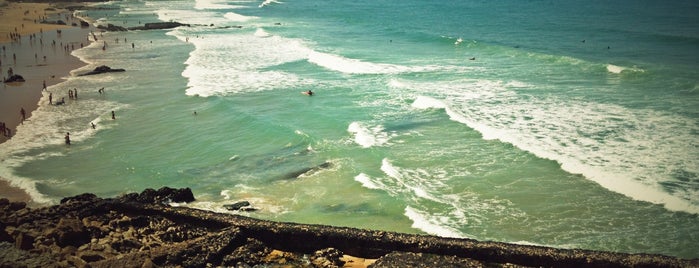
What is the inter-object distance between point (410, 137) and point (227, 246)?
11855 mm

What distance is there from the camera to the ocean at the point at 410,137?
13.8 m

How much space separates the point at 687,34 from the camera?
44.2 metres

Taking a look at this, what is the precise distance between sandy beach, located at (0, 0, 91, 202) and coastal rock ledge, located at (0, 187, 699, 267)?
6462 mm

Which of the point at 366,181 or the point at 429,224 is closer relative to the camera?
the point at 429,224

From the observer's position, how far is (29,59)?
38.6 m

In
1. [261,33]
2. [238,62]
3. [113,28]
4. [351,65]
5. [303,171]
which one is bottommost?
[303,171]

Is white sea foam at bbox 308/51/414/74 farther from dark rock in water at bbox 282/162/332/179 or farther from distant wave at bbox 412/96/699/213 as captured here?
dark rock in water at bbox 282/162/332/179

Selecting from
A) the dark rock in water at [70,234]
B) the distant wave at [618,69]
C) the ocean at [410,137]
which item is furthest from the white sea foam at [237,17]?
the dark rock in water at [70,234]

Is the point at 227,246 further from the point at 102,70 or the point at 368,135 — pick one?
the point at 102,70

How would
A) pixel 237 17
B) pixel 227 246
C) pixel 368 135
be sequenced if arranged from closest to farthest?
1. pixel 227 246
2. pixel 368 135
3. pixel 237 17

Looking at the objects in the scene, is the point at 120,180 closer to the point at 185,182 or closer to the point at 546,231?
the point at 185,182

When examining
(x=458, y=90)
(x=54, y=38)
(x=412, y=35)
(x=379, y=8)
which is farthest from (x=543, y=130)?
(x=379, y=8)

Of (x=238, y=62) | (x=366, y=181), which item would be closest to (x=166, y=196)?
(x=366, y=181)

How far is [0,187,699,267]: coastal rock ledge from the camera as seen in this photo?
8.31m
